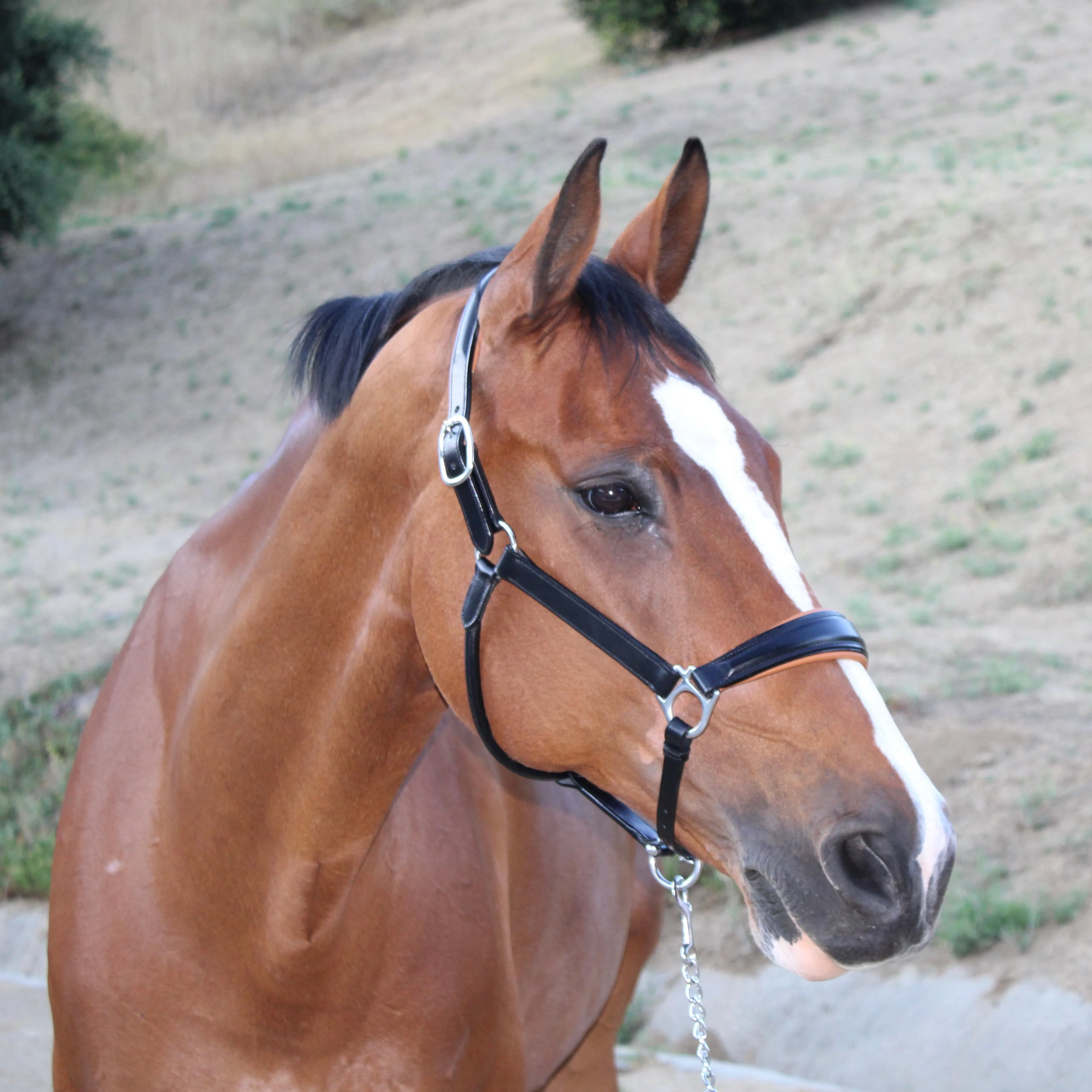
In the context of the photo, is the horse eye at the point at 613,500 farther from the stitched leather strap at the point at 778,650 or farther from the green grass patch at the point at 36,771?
the green grass patch at the point at 36,771

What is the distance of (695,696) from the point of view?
156 cm

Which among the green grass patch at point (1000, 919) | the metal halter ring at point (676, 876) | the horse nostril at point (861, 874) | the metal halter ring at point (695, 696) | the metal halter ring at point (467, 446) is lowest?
the green grass patch at point (1000, 919)

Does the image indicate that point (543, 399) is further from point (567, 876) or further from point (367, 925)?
point (567, 876)

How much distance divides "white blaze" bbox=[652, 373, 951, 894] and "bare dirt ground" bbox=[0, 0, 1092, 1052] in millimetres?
808

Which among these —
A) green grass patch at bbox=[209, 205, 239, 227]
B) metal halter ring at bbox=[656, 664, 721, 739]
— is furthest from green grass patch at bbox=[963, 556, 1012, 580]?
green grass patch at bbox=[209, 205, 239, 227]

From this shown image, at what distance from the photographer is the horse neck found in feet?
6.06

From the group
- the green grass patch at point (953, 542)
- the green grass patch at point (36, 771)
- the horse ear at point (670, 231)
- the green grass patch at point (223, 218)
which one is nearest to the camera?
the horse ear at point (670, 231)

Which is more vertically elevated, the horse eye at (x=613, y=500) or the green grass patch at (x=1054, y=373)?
the horse eye at (x=613, y=500)

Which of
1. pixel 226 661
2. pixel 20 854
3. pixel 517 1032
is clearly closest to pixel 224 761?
pixel 226 661

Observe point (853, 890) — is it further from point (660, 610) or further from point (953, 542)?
point (953, 542)

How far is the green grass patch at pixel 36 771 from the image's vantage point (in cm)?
521

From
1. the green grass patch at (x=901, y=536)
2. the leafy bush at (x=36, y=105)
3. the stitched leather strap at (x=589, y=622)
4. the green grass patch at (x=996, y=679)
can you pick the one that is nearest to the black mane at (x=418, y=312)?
the stitched leather strap at (x=589, y=622)

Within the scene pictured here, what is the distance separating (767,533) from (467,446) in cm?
45

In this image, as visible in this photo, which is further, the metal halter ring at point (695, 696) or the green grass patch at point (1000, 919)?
the green grass patch at point (1000, 919)
